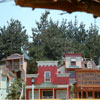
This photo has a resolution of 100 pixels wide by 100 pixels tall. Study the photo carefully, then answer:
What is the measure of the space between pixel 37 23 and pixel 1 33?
346 inches

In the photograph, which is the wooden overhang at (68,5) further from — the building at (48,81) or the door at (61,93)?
the door at (61,93)

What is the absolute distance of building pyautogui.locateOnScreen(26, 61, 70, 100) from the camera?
2908cm

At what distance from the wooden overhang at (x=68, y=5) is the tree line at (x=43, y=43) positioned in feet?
135

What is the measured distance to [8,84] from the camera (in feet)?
114

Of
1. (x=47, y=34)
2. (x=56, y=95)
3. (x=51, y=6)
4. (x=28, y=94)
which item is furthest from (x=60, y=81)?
(x=51, y=6)

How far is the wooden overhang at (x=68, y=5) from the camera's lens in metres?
2.40

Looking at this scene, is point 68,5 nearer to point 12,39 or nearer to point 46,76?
point 46,76

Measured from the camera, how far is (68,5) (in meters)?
2.51

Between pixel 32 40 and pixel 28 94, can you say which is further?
pixel 32 40

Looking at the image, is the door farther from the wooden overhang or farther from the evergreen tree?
the wooden overhang

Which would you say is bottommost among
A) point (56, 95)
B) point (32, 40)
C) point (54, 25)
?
point (56, 95)

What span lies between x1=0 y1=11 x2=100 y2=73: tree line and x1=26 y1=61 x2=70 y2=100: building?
1399 cm

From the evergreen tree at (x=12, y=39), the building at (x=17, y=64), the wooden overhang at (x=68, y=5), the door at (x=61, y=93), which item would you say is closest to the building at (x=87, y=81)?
the door at (x=61, y=93)

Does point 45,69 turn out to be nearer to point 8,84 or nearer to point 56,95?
point 56,95
